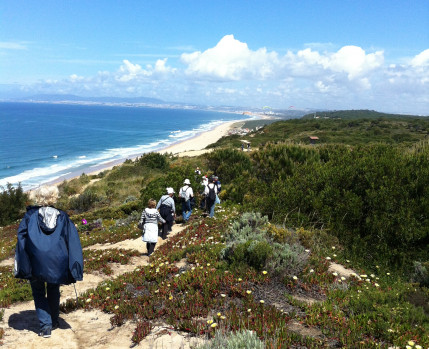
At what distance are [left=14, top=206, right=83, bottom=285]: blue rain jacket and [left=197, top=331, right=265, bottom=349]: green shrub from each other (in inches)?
85.5

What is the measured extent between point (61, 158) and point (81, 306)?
63.5m

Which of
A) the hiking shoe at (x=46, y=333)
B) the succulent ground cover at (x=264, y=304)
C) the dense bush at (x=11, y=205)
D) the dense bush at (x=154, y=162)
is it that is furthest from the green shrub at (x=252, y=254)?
the dense bush at (x=154, y=162)

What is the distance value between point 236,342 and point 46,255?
9.13 ft

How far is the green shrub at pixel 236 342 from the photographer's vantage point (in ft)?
11.2

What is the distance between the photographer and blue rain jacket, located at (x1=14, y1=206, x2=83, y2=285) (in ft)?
13.9

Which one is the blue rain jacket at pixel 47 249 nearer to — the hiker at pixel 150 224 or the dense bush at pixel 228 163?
the hiker at pixel 150 224

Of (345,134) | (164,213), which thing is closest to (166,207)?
(164,213)

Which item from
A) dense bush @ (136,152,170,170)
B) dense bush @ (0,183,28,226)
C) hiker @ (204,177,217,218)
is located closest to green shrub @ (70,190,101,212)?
dense bush @ (0,183,28,226)

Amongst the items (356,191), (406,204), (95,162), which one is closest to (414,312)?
(406,204)

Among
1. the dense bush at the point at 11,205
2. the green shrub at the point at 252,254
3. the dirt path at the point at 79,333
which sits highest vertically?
the green shrub at the point at 252,254

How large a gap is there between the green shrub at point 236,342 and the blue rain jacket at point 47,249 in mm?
2171

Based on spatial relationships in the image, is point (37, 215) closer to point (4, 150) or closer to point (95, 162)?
point (95, 162)

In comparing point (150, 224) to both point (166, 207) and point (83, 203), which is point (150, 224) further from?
point (83, 203)

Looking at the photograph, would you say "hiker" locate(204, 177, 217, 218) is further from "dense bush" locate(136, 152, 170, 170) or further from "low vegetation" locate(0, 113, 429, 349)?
"dense bush" locate(136, 152, 170, 170)
